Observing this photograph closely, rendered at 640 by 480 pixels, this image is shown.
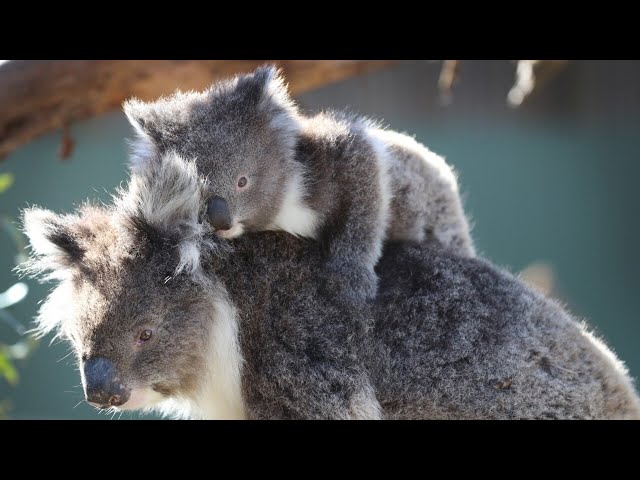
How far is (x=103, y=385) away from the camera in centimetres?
256

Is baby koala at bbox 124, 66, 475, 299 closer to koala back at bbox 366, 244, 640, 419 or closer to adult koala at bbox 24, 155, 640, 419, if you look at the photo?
adult koala at bbox 24, 155, 640, 419

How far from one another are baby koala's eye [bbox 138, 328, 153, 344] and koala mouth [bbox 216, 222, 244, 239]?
426 millimetres

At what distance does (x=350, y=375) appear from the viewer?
277 cm

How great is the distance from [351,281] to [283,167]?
21.9 inches

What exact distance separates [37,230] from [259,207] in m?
0.83

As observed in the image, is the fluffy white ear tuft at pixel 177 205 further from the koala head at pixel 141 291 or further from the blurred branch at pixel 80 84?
the blurred branch at pixel 80 84

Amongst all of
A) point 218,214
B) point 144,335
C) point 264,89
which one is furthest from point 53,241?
Answer: point 264,89

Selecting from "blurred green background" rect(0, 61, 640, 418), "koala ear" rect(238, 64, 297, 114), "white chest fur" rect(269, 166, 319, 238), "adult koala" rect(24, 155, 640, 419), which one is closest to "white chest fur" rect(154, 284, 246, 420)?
"adult koala" rect(24, 155, 640, 419)

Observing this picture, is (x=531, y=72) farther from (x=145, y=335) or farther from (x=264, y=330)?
(x=145, y=335)

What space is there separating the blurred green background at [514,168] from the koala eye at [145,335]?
502 cm

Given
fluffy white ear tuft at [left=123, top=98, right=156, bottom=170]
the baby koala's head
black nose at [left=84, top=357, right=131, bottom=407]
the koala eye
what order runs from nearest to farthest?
black nose at [left=84, top=357, right=131, bottom=407], the koala eye, the baby koala's head, fluffy white ear tuft at [left=123, top=98, right=156, bottom=170]

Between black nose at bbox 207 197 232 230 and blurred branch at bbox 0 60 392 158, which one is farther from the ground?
blurred branch at bbox 0 60 392 158

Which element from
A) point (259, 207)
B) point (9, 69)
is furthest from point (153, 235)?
point (9, 69)

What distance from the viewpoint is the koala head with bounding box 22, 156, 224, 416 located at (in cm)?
264
